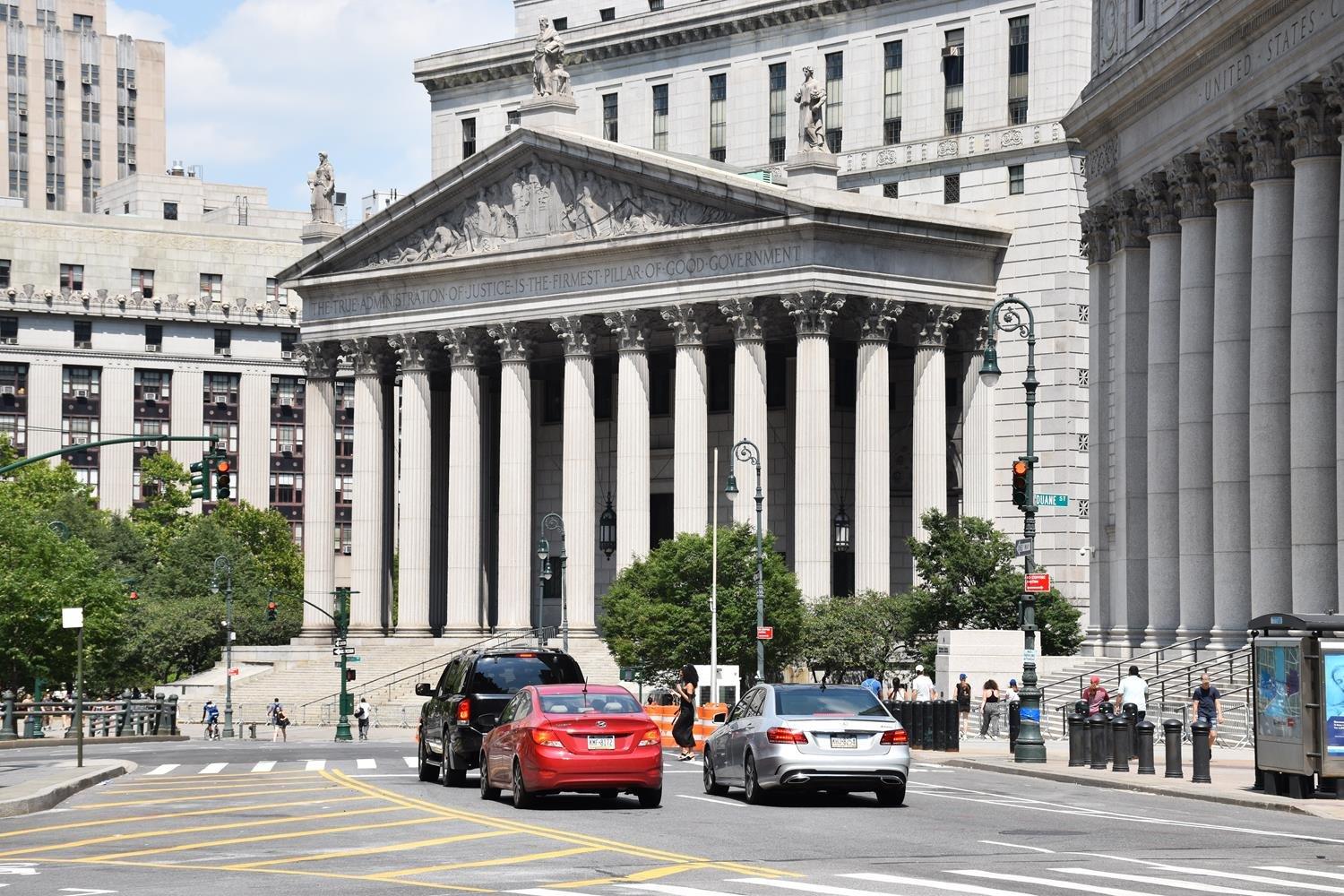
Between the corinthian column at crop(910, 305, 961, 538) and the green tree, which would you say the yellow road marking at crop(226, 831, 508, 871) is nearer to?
the green tree

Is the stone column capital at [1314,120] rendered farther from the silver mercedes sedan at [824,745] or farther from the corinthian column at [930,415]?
the corinthian column at [930,415]

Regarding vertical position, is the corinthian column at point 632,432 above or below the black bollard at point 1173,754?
above

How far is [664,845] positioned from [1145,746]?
17124mm

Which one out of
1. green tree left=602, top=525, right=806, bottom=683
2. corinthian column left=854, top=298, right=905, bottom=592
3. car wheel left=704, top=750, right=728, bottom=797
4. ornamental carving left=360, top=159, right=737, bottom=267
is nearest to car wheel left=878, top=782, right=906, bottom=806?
car wheel left=704, top=750, right=728, bottom=797

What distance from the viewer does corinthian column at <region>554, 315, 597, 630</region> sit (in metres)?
88.5

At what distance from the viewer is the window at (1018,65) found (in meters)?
90.6

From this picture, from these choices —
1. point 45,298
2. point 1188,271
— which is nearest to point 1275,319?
point 1188,271

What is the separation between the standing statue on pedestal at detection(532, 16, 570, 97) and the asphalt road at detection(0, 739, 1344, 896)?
55.0 meters

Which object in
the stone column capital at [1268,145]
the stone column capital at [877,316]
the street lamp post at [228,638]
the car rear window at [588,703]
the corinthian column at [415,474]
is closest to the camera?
the car rear window at [588,703]

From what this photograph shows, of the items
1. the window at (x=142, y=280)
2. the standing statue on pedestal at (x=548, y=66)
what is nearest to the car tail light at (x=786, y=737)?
the standing statue on pedestal at (x=548, y=66)

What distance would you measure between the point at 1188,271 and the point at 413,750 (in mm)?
22816

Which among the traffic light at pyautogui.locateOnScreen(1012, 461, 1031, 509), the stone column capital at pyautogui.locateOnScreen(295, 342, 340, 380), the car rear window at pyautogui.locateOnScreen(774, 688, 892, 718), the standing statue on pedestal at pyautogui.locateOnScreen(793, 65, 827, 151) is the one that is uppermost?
the standing statue on pedestal at pyautogui.locateOnScreen(793, 65, 827, 151)

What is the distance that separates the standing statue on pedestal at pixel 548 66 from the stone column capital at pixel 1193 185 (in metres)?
38.3

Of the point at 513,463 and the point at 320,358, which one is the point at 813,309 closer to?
the point at 513,463
